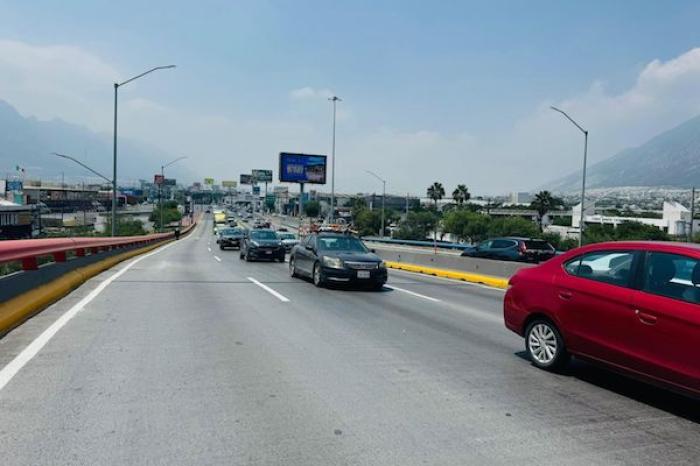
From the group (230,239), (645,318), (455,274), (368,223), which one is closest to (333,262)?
(455,274)

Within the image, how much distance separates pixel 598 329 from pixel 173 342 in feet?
17.1

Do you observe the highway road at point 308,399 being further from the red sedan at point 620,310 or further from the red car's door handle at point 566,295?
the red car's door handle at point 566,295

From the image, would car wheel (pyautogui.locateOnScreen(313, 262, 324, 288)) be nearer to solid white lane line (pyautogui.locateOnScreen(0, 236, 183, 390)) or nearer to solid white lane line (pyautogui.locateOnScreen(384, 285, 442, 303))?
solid white lane line (pyautogui.locateOnScreen(384, 285, 442, 303))

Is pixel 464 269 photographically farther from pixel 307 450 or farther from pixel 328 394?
→ pixel 307 450

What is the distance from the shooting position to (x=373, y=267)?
14906 millimetres

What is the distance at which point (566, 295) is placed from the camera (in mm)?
6520

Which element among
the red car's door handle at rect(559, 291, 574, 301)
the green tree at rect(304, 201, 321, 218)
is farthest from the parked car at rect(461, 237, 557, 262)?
the green tree at rect(304, 201, 321, 218)

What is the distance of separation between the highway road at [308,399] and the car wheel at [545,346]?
0.20 m

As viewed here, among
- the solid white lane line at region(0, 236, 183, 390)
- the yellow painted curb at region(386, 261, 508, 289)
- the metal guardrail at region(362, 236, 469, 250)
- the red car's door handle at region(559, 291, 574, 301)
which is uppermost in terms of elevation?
the red car's door handle at region(559, 291, 574, 301)

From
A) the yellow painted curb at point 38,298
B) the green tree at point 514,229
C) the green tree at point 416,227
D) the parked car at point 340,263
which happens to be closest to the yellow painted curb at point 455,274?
the parked car at point 340,263

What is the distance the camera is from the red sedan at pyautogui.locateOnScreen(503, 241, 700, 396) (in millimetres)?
5230

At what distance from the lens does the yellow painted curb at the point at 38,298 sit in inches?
335

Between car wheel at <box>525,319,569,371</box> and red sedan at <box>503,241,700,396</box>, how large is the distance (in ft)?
0.04

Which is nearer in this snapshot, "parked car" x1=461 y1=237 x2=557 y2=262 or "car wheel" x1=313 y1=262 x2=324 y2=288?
"car wheel" x1=313 y1=262 x2=324 y2=288
